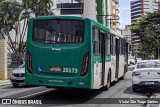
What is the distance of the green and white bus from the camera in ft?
44.7

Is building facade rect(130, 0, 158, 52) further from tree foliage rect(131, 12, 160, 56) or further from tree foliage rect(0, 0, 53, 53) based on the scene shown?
tree foliage rect(0, 0, 53, 53)

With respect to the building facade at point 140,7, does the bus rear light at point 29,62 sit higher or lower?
lower

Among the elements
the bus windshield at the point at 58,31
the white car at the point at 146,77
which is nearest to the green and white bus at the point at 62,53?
the bus windshield at the point at 58,31

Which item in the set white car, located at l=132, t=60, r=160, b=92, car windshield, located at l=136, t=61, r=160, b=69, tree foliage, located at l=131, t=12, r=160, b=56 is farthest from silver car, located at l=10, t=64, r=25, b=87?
tree foliage, located at l=131, t=12, r=160, b=56

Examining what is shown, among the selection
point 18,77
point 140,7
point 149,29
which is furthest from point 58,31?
point 140,7

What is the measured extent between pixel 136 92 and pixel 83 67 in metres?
5.11

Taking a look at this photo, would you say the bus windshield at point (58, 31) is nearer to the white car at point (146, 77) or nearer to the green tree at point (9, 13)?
the white car at point (146, 77)

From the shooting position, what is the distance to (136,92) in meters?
17.8

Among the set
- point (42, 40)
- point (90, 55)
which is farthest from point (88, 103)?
point (42, 40)

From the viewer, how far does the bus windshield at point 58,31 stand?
1391 cm

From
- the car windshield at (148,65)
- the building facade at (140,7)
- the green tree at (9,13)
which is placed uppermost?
the building facade at (140,7)

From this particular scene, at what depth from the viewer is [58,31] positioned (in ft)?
46.2

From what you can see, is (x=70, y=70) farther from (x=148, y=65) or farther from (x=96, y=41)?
(x=148, y=65)

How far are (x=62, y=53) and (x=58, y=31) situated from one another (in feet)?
3.02
